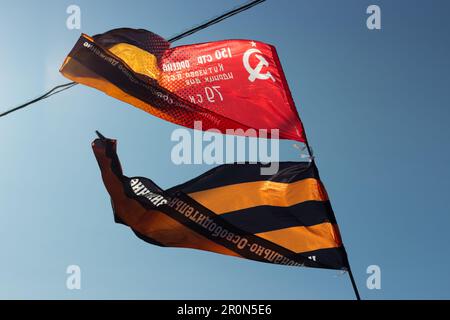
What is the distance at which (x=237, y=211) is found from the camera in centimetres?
1370

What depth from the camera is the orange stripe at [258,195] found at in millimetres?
13383

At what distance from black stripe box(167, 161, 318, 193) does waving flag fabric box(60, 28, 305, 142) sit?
774mm

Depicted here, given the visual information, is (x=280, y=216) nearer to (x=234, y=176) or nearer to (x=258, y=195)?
(x=258, y=195)

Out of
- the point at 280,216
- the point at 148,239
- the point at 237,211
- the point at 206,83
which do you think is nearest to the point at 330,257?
the point at 280,216

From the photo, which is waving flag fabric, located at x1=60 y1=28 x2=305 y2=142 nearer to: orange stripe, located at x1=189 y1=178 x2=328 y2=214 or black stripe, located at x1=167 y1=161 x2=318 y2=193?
black stripe, located at x1=167 y1=161 x2=318 y2=193

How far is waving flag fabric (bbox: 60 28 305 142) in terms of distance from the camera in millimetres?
14336

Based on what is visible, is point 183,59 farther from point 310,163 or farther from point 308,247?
point 308,247

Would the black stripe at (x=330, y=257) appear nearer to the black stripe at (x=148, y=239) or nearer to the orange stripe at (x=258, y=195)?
the orange stripe at (x=258, y=195)

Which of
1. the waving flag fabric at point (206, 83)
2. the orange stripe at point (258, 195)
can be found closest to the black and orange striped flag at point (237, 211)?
the orange stripe at point (258, 195)

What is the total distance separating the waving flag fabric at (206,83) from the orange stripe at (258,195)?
1157 millimetres

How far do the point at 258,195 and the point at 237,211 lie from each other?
1.76 ft

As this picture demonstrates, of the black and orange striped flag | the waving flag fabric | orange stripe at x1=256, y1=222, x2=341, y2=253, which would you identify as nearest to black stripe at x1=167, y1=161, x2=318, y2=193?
the black and orange striped flag
